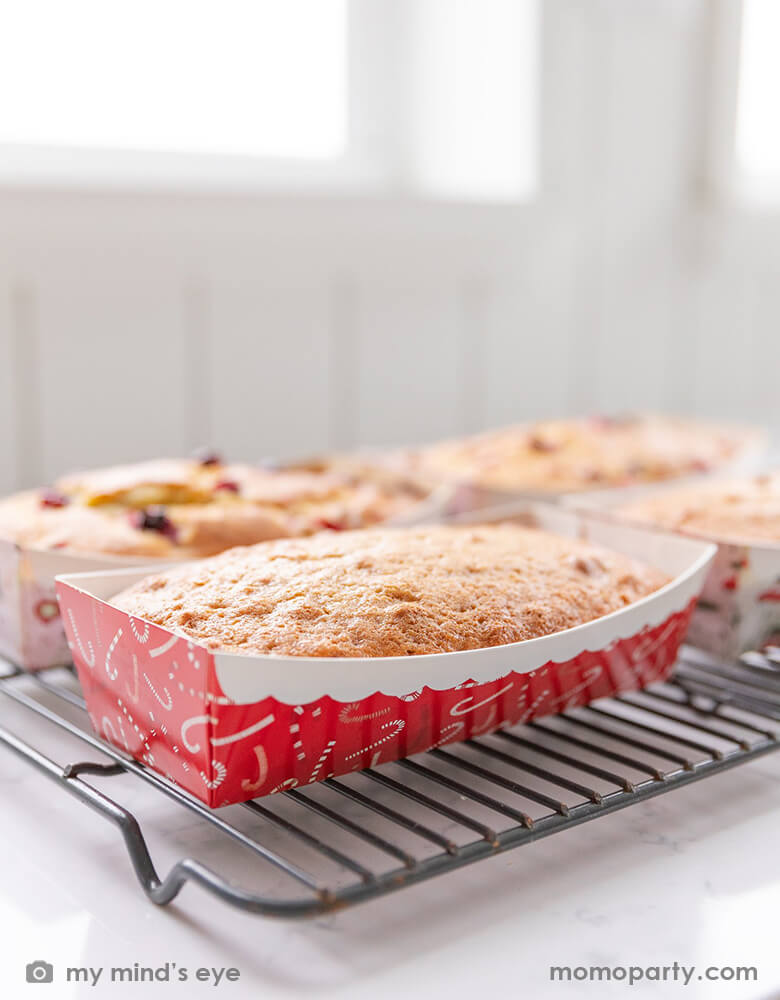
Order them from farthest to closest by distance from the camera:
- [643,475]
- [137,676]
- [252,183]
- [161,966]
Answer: [252,183] < [643,475] < [137,676] < [161,966]

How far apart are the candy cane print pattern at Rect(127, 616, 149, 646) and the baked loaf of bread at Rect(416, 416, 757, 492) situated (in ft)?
2.04

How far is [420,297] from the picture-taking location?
1.94 metres

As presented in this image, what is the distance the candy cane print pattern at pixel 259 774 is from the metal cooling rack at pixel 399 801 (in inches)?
0.5

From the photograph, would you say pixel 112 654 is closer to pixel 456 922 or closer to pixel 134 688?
pixel 134 688

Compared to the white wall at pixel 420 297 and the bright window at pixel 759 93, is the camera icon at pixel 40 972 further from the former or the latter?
the bright window at pixel 759 93

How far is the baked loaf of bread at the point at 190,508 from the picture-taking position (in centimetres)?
98

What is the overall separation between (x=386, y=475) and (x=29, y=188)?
0.64m

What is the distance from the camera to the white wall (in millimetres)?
1543

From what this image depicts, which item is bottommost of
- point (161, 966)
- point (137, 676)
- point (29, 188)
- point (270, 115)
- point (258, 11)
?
point (161, 966)

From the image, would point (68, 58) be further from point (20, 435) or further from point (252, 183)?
point (20, 435)

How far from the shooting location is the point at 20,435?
152 centimetres

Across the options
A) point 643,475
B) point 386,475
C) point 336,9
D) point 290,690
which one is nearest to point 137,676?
point 290,690

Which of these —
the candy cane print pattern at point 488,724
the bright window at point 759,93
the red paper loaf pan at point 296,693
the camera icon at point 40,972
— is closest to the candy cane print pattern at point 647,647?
the red paper loaf pan at point 296,693

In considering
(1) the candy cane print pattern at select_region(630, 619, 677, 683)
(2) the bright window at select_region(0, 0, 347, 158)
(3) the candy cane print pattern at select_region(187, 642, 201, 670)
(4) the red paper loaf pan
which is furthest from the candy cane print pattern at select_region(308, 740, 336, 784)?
(2) the bright window at select_region(0, 0, 347, 158)
